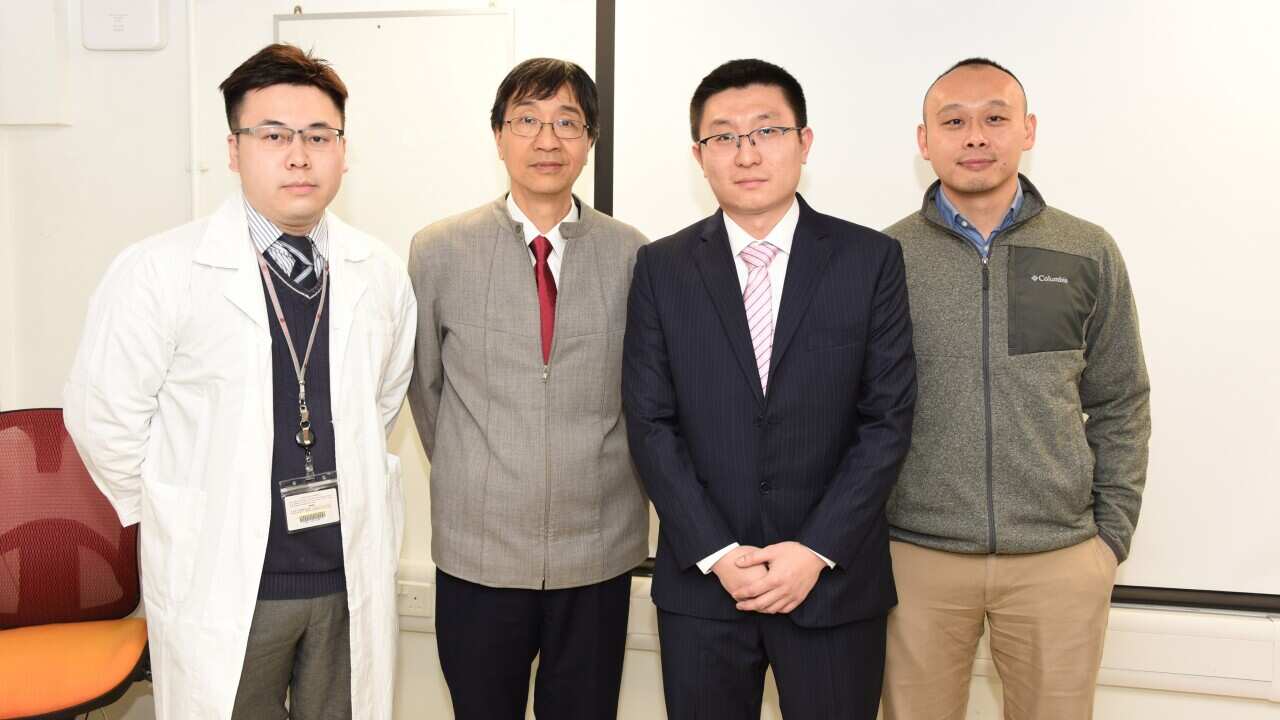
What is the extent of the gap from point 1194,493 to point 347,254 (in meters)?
2.36

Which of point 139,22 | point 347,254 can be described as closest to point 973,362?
point 347,254

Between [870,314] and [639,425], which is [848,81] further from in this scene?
[639,425]

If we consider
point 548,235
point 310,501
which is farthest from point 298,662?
point 548,235

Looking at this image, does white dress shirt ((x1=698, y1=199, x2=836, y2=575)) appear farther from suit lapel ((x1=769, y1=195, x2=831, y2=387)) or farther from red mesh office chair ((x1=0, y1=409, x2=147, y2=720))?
red mesh office chair ((x1=0, y1=409, x2=147, y2=720))

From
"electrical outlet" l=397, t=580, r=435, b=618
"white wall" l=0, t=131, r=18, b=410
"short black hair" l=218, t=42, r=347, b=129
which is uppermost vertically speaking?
"short black hair" l=218, t=42, r=347, b=129

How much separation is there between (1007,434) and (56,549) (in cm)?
251

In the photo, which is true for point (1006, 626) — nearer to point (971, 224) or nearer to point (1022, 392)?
point (1022, 392)

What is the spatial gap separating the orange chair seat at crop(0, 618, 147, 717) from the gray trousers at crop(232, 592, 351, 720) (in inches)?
21.5

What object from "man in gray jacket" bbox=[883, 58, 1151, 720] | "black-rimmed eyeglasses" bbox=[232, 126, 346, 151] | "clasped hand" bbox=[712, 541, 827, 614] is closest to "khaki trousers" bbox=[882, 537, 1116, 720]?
"man in gray jacket" bbox=[883, 58, 1151, 720]

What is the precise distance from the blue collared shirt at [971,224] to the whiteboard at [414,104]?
4.27 ft

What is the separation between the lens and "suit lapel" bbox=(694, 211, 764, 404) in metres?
2.00

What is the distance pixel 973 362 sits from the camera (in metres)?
2.20

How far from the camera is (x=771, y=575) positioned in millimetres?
1912

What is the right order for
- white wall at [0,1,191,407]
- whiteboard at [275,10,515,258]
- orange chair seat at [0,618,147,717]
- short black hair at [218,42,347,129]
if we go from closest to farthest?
short black hair at [218,42,347,129] → orange chair seat at [0,618,147,717] → whiteboard at [275,10,515,258] → white wall at [0,1,191,407]
